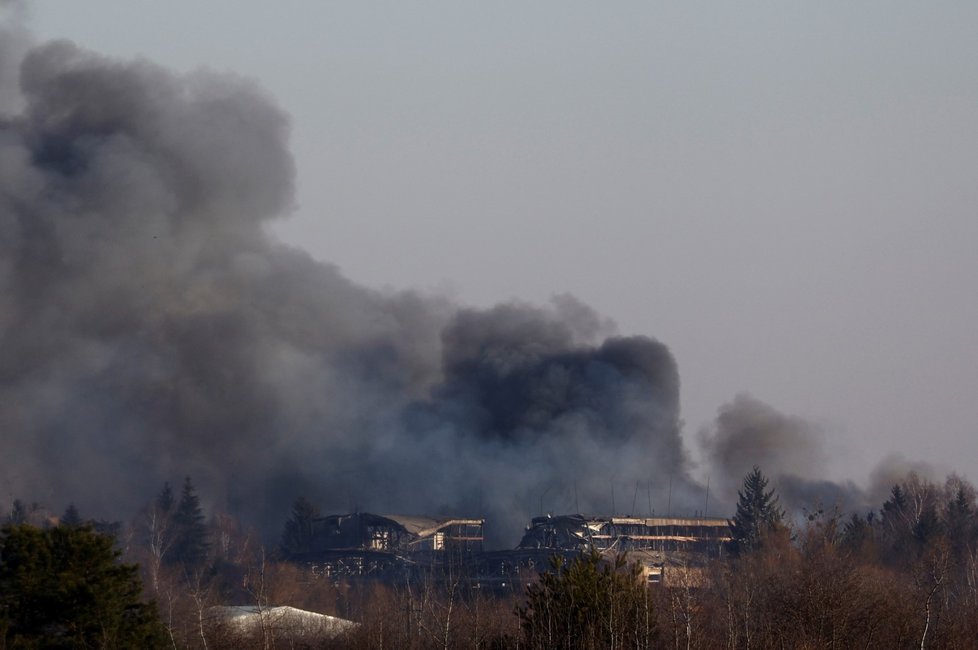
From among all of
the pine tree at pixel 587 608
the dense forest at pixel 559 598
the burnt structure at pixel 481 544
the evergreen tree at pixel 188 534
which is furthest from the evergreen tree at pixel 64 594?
the evergreen tree at pixel 188 534

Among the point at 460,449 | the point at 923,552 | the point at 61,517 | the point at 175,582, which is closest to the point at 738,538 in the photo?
the point at 923,552

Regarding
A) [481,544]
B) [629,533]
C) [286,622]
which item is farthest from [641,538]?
[286,622]

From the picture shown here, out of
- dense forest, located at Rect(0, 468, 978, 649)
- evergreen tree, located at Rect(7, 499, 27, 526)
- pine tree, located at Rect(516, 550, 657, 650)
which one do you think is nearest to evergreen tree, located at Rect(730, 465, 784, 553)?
dense forest, located at Rect(0, 468, 978, 649)

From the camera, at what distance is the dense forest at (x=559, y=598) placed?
80.3 ft

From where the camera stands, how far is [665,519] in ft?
267

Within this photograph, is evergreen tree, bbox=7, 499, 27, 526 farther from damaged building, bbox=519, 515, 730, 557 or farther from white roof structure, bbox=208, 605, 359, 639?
white roof structure, bbox=208, 605, 359, 639

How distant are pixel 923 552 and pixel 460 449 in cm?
3479

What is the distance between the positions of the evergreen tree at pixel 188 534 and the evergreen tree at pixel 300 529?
15.8 feet

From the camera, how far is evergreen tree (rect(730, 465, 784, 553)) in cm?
7550

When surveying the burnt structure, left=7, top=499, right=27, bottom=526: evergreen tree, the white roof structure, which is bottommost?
the white roof structure

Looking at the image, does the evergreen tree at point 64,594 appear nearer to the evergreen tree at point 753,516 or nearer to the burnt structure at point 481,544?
the burnt structure at point 481,544

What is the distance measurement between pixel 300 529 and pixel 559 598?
61.3 m

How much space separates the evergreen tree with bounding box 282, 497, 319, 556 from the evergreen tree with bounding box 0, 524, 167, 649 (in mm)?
56322

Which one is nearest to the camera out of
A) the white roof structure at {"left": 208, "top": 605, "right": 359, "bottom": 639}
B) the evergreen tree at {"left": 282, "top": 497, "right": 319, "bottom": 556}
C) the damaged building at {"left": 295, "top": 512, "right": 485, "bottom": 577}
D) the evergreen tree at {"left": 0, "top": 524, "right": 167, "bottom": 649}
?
the evergreen tree at {"left": 0, "top": 524, "right": 167, "bottom": 649}
